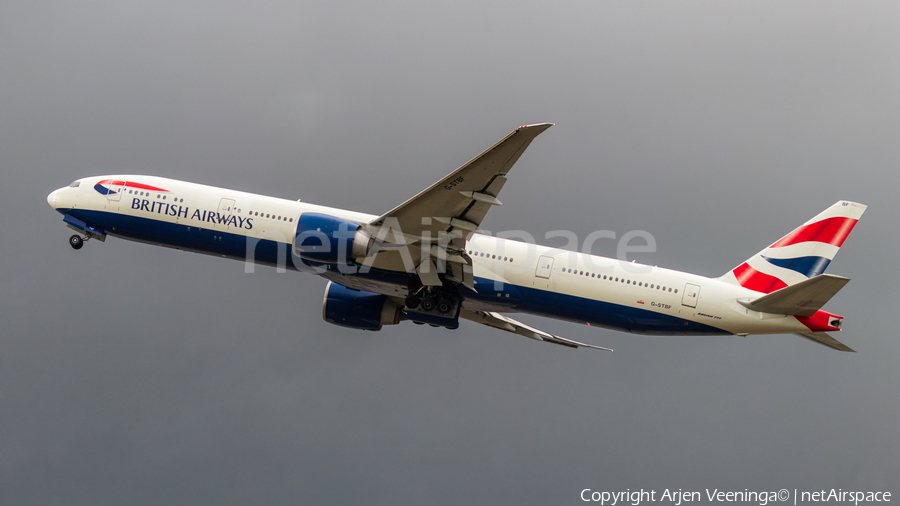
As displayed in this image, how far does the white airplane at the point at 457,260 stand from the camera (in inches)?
1039

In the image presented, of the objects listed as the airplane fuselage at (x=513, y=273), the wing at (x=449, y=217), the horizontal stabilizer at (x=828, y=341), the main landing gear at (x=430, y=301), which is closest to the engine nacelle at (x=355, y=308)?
the airplane fuselage at (x=513, y=273)

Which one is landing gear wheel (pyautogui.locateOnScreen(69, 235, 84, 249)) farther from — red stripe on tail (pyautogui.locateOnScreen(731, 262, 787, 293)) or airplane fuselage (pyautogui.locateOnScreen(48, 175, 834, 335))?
red stripe on tail (pyautogui.locateOnScreen(731, 262, 787, 293))

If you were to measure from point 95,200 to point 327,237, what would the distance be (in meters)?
12.2

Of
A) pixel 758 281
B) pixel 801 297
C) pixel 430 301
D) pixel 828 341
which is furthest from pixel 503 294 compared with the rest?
pixel 828 341

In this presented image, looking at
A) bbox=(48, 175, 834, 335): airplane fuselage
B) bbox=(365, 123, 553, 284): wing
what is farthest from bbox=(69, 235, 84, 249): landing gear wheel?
bbox=(365, 123, 553, 284): wing

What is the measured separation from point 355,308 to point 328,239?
738 centimetres

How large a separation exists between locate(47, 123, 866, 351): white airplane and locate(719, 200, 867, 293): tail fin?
0.04m

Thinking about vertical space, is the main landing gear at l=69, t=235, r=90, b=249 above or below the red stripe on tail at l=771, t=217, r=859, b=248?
below

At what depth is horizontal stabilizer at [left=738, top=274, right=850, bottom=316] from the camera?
24516 mm

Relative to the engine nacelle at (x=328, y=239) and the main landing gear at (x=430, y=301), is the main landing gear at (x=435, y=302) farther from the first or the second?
the engine nacelle at (x=328, y=239)

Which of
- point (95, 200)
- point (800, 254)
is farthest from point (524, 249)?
point (95, 200)

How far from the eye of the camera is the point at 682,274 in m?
28.9

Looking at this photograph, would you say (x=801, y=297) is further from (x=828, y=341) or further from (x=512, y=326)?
(x=512, y=326)

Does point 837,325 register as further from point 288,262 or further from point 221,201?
point 221,201
